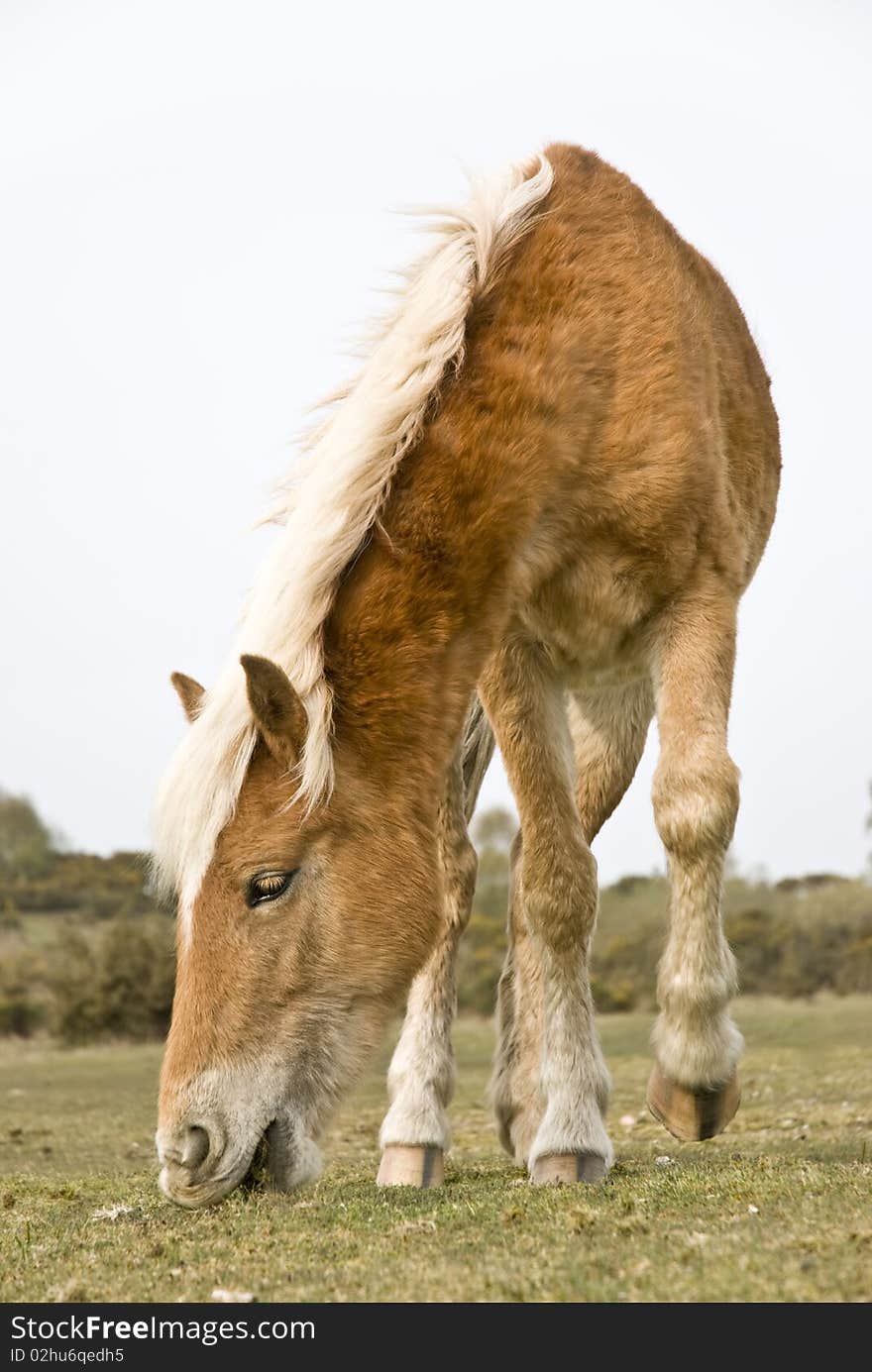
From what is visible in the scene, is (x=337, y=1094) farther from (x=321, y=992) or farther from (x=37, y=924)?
(x=37, y=924)

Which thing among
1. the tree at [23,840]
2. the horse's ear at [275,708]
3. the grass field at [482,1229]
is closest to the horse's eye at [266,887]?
the horse's ear at [275,708]

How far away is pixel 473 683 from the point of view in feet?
15.7

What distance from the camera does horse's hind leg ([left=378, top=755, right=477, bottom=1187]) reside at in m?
5.77

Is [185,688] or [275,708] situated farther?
[185,688]

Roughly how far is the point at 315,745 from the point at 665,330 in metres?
2.28

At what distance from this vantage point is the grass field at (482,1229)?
125 inches

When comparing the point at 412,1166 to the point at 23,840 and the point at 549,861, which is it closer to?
the point at 549,861

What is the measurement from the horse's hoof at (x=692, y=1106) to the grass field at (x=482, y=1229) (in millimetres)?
171

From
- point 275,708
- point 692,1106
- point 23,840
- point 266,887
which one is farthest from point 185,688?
point 23,840

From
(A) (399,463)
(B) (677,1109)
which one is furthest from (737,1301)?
(A) (399,463)

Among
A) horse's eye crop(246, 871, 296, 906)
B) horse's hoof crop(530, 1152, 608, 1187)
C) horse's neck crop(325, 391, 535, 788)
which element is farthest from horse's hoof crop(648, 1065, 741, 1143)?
horse's eye crop(246, 871, 296, 906)

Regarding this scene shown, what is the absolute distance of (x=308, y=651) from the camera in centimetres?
438

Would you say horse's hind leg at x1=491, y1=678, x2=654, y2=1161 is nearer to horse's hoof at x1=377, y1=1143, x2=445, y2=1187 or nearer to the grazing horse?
the grazing horse

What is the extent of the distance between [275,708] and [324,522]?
2.24 feet
